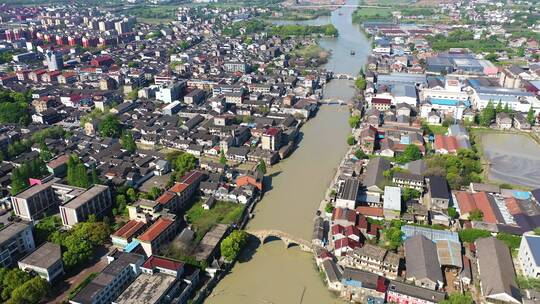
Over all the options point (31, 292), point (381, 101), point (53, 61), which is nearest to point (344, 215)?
point (31, 292)

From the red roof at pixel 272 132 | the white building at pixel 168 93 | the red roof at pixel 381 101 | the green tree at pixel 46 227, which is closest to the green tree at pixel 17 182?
the green tree at pixel 46 227

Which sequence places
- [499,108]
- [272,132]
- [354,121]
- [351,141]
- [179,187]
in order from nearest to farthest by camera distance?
[179,187], [272,132], [351,141], [354,121], [499,108]

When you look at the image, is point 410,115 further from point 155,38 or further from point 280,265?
point 155,38

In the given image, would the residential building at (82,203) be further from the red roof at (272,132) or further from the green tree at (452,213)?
the green tree at (452,213)

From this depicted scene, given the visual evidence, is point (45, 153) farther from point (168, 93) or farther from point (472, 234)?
point (472, 234)

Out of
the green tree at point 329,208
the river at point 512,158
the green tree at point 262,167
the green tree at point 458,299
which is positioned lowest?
the river at point 512,158

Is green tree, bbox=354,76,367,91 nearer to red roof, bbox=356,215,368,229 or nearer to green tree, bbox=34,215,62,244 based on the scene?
red roof, bbox=356,215,368,229
